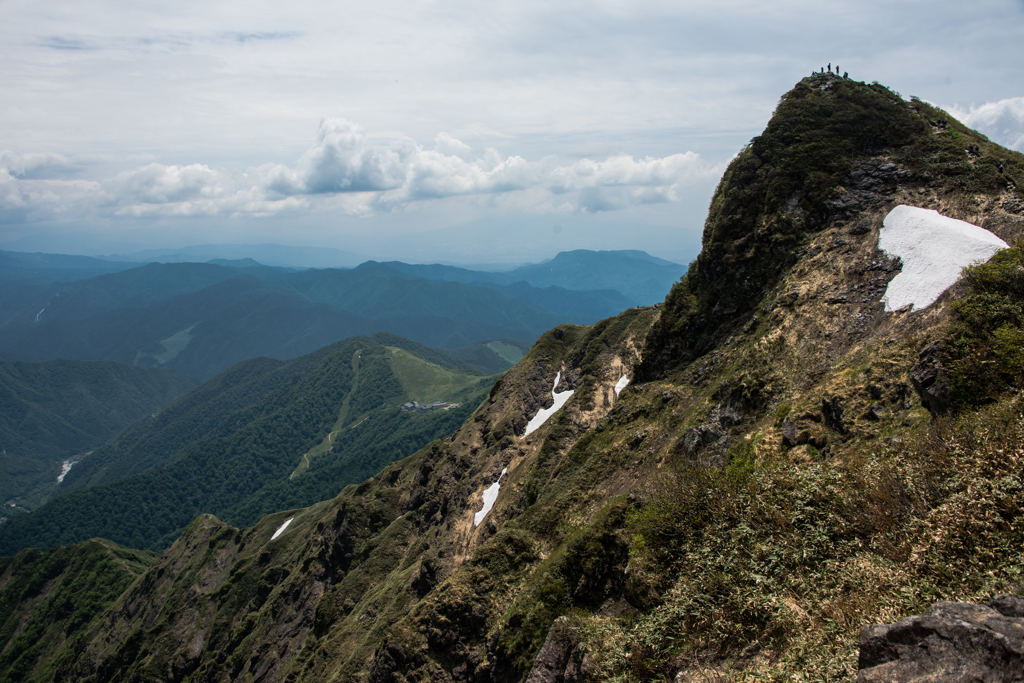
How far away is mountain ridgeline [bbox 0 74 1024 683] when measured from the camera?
42.0ft

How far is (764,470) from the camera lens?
18766 mm

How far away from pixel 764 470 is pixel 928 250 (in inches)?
688

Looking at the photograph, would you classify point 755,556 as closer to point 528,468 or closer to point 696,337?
point 696,337

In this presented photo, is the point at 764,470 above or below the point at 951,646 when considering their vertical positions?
below

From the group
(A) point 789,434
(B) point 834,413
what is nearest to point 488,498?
(A) point 789,434

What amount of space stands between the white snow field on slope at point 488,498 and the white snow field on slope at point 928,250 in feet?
118

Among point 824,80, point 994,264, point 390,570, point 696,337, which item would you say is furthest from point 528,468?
point 824,80

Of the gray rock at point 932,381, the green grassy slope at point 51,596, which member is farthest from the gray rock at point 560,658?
the green grassy slope at point 51,596

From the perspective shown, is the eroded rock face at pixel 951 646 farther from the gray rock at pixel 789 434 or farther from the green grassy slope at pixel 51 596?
the green grassy slope at pixel 51 596

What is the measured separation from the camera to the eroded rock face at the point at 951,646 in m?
8.33

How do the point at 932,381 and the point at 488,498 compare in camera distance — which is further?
the point at 488,498

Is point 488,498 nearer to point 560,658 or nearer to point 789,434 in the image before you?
point 560,658

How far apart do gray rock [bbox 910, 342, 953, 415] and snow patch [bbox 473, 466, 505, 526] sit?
3666cm

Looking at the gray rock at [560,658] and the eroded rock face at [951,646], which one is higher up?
the eroded rock face at [951,646]
